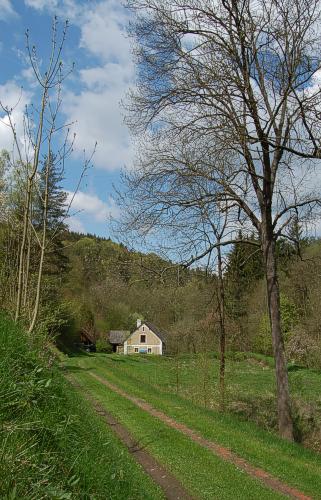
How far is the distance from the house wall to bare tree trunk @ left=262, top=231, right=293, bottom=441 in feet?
202

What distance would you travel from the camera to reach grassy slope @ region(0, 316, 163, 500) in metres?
2.53

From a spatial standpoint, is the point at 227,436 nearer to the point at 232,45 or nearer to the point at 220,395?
the point at 220,395

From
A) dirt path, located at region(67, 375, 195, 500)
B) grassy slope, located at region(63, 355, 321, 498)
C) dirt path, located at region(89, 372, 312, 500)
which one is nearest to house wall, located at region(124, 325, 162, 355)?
grassy slope, located at region(63, 355, 321, 498)

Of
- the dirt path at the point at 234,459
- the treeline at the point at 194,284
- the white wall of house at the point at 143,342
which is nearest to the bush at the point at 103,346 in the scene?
the white wall of house at the point at 143,342

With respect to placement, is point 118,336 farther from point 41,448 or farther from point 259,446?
point 41,448

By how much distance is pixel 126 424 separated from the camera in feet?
32.9

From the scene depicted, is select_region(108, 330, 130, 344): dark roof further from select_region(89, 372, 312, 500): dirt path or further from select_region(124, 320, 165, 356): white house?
select_region(89, 372, 312, 500): dirt path

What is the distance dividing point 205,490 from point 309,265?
6.48 meters

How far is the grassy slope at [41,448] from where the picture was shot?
2533 millimetres

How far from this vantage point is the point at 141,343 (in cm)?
7231

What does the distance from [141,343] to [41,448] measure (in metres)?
70.2

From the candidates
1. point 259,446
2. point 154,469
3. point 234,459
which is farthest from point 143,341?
point 154,469

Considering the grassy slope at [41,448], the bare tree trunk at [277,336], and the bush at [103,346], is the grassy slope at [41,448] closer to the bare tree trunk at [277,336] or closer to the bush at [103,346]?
the bare tree trunk at [277,336]

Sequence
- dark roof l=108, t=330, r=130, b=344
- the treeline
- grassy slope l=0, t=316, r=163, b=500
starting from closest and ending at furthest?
1. grassy slope l=0, t=316, r=163, b=500
2. the treeline
3. dark roof l=108, t=330, r=130, b=344
